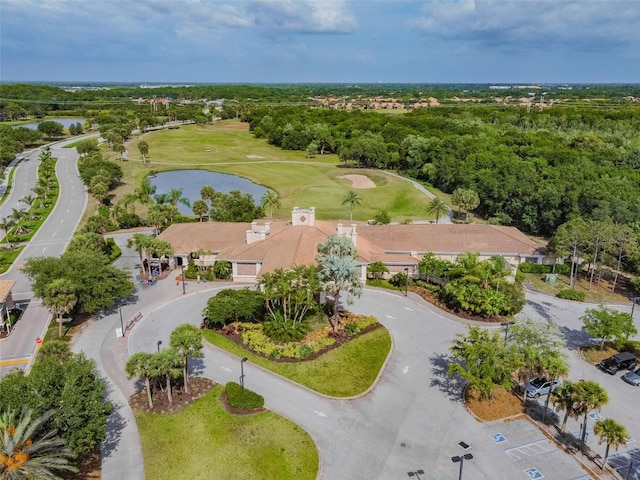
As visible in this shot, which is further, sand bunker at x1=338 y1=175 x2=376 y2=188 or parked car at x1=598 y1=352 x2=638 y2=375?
sand bunker at x1=338 y1=175 x2=376 y2=188

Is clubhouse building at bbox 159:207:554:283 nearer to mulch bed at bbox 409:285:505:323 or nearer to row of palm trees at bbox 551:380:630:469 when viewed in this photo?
mulch bed at bbox 409:285:505:323

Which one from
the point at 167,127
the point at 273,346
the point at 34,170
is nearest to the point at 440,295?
the point at 273,346

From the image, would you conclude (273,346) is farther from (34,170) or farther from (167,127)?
(167,127)

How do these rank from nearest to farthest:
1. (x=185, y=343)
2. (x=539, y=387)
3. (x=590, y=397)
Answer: (x=590, y=397) → (x=185, y=343) → (x=539, y=387)

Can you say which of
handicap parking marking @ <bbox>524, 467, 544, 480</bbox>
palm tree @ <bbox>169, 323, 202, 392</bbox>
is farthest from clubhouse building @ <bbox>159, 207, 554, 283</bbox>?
handicap parking marking @ <bbox>524, 467, 544, 480</bbox>

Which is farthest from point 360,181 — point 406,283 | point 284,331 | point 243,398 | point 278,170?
point 243,398

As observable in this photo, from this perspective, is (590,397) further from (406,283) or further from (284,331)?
(406,283)

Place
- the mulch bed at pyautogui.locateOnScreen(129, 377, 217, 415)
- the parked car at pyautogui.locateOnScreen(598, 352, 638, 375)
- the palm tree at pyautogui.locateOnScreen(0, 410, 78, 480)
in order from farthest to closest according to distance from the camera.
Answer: the parked car at pyautogui.locateOnScreen(598, 352, 638, 375) → the mulch bed at pyautogui.locateOnScreen(129, 377, 217, 415) → the palm tree at pyautogui.locateOnScreen(0, 410, 78, 480)

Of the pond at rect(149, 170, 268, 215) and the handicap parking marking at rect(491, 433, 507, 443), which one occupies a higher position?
the pond at rect(149, 170, 268, 215)
